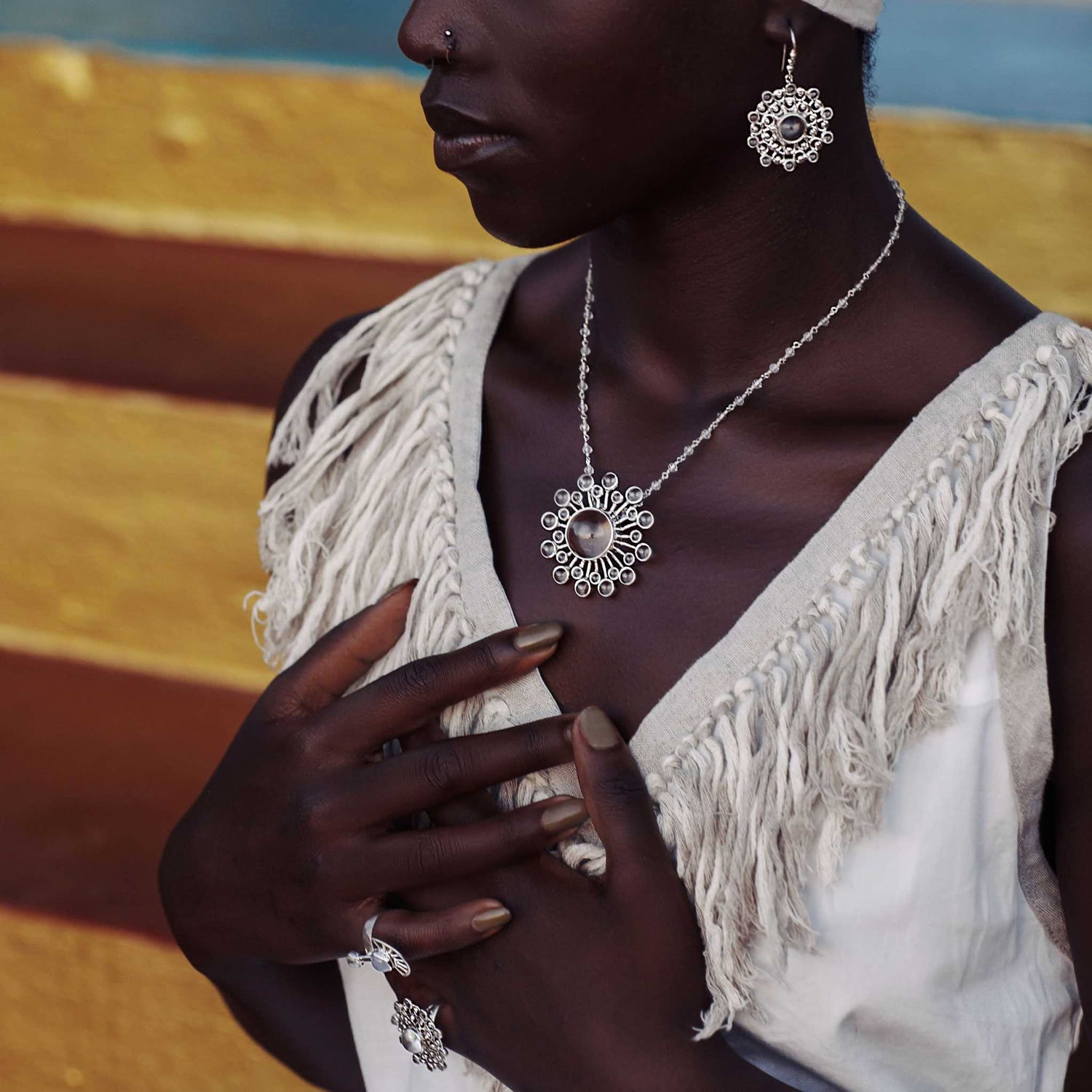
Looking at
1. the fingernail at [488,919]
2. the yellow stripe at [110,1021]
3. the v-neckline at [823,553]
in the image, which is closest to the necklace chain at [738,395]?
the v-neckline at [823,553]

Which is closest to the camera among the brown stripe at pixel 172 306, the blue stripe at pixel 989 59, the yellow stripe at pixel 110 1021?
the yellow stripe at pixel 110 1021

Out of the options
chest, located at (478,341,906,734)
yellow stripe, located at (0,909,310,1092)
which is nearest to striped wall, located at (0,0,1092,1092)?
yellow stripe, located at (0,909,310,1092)

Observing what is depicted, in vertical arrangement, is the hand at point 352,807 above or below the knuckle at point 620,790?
below

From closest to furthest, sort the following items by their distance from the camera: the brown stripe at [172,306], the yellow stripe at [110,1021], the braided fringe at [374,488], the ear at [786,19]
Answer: the ear at [786,19] → the braided fringe at [374,488] → the yellow stripe at [110,1021] → the brown stripe at [172,306]

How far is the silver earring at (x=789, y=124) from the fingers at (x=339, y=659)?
1.43 feet

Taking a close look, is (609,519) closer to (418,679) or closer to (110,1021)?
(418,679)

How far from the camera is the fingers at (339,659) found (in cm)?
108

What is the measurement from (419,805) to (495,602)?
168 mm

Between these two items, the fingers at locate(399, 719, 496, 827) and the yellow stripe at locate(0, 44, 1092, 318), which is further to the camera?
the yellow stripe at locate(0, 44, 1092, 318)

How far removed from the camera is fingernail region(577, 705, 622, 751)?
928 millimetres

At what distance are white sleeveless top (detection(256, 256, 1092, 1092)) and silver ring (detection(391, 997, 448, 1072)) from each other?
0.18 metres

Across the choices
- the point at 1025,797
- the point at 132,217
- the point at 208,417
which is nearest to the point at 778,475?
the point at 1025,797

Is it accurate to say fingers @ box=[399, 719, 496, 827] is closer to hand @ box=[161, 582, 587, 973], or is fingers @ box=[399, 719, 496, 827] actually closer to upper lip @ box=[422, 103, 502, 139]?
hand @ box=[161, 582, 587, 973]

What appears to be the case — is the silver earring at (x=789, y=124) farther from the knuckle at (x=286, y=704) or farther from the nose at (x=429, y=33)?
the knuckle at (x=286, y=704)
